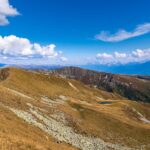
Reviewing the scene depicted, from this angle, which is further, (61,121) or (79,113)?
(79,113)

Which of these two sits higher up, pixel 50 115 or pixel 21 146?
pixel 21 146

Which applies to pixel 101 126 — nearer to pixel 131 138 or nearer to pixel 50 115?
pixel 131 138

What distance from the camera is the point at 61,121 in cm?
5919

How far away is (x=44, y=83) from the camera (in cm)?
13750

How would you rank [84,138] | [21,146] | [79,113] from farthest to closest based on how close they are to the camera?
[79,113] < [84,138] < [21,146]

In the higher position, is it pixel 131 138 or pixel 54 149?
pixel 54 149

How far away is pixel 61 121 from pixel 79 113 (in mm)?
17680

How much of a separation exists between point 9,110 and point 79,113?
3018cm

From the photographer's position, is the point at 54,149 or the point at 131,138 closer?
the point at 54,149

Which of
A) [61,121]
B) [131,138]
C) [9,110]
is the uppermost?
[9,110]

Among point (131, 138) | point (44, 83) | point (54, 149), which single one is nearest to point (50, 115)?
point (131, 138)

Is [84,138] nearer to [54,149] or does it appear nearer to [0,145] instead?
[54,149]

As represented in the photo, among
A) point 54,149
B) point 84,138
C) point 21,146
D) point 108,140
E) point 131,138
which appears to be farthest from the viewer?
point 131,138

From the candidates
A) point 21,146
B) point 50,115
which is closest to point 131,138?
point 50,115
